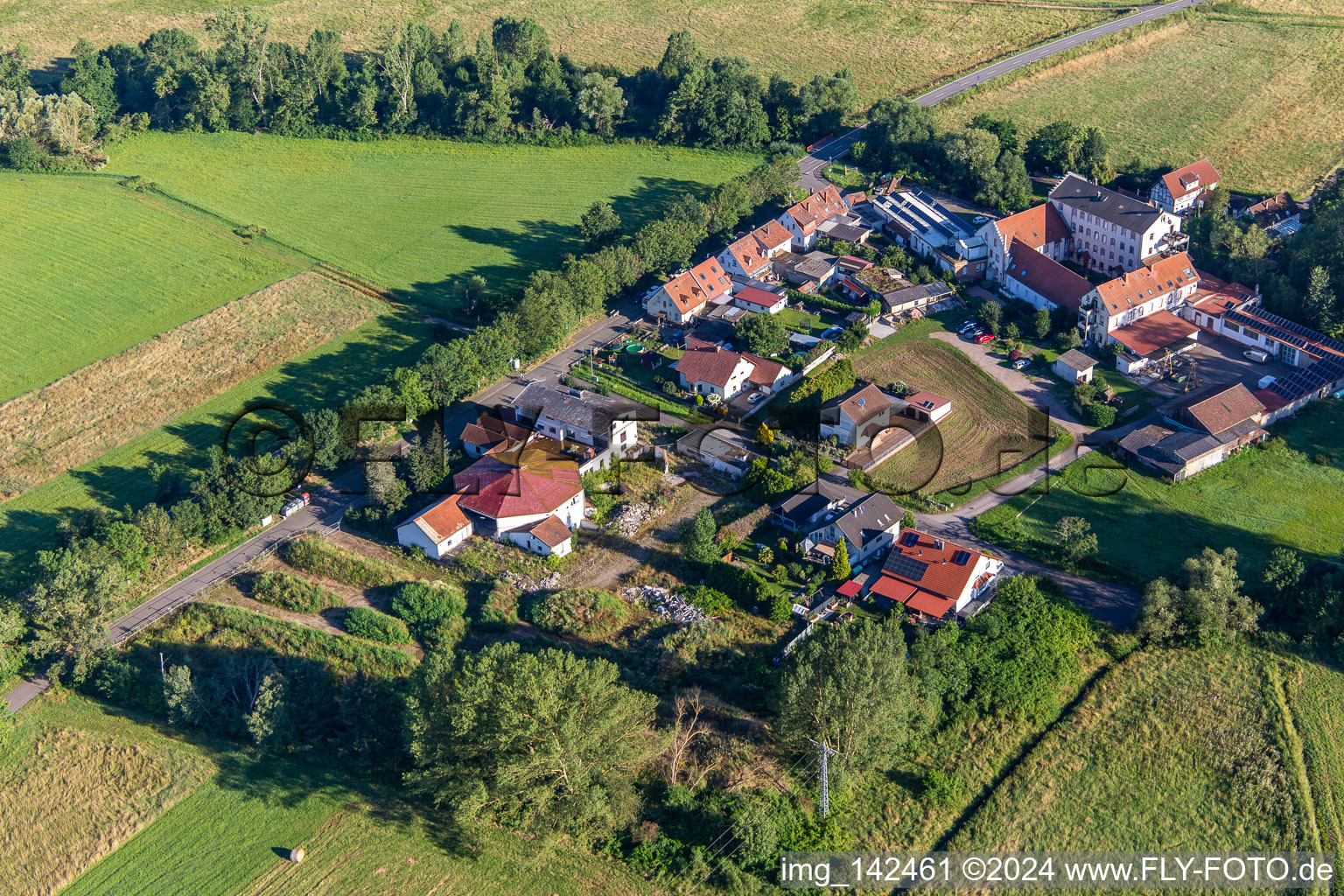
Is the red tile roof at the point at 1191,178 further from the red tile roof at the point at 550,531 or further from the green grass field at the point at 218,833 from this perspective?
the green grass field at the point at 218,833

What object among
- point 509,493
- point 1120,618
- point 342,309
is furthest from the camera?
point 342,309

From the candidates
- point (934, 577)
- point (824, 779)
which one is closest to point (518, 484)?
point (934, 577)

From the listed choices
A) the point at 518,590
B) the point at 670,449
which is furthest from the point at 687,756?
the point at 670,449

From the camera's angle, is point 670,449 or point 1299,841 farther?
point 670,449

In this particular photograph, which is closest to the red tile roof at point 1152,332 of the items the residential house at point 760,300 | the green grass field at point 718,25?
the residential house at point 760,300

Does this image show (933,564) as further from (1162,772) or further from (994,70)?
(994,70)

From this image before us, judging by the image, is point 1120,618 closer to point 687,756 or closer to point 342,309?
point 687,756

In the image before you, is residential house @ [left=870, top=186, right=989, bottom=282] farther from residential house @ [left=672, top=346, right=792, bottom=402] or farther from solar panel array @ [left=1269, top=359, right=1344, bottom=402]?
solar panel array @ [left=1269, top=359, right=1344, bottom=402]

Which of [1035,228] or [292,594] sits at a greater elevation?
[1035,228]
